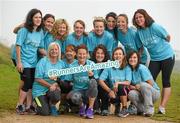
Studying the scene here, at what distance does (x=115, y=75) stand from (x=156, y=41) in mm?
810

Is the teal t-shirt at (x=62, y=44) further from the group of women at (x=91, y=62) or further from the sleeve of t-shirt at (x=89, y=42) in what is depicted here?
the sleeve of t-shirt at (x=89, y=42)

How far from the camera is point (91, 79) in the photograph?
607 cm

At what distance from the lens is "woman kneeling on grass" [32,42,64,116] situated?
6137 millimetres

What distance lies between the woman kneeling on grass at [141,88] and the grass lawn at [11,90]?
206mm

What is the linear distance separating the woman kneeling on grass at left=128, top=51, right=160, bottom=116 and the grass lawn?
0.21 metres

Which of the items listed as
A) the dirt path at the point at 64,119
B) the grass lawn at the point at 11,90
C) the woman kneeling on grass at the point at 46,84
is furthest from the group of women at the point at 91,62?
the grass lawn at the point at 11,90

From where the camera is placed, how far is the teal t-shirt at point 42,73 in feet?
20.2

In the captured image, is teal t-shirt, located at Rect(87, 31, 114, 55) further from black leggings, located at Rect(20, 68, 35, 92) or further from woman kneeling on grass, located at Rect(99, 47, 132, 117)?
black leggings, located at Rect(20, 68, 35, 92)

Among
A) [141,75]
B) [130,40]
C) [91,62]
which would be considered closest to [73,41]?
[91,62]

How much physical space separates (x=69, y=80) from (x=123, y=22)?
119 cm

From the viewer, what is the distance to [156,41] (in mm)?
6508

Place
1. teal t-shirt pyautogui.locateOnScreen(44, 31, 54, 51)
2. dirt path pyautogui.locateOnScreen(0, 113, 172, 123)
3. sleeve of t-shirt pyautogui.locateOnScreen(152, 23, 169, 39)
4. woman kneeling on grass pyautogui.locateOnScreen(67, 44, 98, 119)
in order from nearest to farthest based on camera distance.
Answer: dirt path pyautogui.locateOnScreen(0, 113, 172, 123)
woman kneeling on grass pyautogui.locateOnScreen(67, 44, 98, 119)
sleeve of t-shirt pyautogui.locateOnScreen(152, 23, 169, 39)
teal t-shirt pyautogui.locateOnScreen(44, 31, 54, 51)

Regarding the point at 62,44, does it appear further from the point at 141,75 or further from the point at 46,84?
the point at 141,75

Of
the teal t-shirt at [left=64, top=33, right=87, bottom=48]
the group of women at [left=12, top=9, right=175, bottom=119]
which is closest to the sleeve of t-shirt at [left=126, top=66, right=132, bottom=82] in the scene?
the group of women at [left=12, top=9, right=175, bottom=119]
